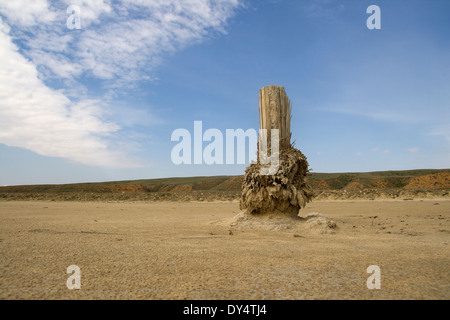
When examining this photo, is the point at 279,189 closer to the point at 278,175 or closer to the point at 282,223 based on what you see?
the point at 278,175

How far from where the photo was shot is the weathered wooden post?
360 inches

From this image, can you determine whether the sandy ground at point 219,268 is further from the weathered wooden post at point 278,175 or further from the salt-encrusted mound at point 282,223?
the weathered wooden post at point 278,175

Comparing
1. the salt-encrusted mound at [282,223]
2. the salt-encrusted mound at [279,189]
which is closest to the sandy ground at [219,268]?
the salt-encrusted mound at [282,223]

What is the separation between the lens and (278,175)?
30.0 feet

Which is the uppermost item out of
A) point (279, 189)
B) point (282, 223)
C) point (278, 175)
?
point (278, 175)

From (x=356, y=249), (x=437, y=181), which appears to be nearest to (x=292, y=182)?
(x=356, y=249)

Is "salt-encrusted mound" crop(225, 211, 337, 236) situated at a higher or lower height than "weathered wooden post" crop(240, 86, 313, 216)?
lower

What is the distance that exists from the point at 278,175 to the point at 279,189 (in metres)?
0.44

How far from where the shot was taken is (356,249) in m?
5.57

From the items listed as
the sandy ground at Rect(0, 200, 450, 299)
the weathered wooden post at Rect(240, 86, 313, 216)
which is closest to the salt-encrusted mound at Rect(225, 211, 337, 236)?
the weathered wooden post at Rect(240, 86, 313, 216)

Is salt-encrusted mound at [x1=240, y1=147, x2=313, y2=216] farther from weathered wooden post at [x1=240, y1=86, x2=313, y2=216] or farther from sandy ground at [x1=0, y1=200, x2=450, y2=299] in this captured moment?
sandy ground at [x1=0, y1=200, x2=450, y2=299]

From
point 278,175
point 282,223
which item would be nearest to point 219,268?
point 282,223

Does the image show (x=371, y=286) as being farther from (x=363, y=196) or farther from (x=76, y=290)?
(x=363, y=196)

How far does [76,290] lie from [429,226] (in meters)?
9.92
